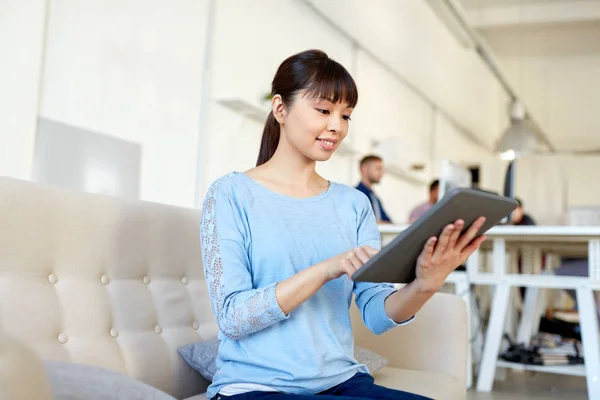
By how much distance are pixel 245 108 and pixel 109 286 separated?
12.2 feet

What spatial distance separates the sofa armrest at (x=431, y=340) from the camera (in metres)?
2.02

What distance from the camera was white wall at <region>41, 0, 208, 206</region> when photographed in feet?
12.3

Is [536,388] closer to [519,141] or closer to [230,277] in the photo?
[230,277]

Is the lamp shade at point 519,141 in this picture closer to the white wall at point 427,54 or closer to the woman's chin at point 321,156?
the white wall at point 427,54

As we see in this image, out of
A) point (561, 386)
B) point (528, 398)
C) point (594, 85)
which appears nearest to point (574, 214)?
point (561, 386)

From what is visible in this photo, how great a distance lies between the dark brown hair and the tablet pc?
393 millimetres

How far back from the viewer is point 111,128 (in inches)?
159

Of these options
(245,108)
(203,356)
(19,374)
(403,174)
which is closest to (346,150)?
(245,108)

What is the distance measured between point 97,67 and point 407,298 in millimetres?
3183

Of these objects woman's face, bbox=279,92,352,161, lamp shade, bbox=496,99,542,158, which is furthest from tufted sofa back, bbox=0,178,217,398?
lamp shade, bbox=496,99,542,158

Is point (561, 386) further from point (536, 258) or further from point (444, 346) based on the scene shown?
point (444, 346)

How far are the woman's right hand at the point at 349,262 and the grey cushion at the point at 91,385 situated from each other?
1.14ft

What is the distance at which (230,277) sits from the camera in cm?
121

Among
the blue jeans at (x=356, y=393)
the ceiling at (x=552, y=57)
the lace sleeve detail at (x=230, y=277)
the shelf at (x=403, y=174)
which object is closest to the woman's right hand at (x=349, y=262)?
the lace sleeve detail at (x=230, y=277)
